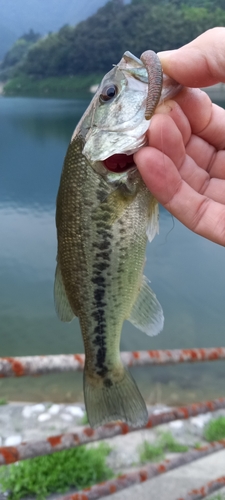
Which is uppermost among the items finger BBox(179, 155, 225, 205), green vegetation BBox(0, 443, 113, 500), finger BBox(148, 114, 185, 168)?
finger BBox(148, 114, 185, 168)

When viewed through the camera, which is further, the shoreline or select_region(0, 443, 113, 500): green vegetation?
the shoreline

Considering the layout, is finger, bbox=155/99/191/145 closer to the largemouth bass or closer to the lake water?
the largemouth bass

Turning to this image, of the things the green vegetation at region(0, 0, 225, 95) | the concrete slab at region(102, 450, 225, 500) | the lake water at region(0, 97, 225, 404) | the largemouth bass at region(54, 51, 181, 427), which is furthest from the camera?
the green vegetation at region(0, 0, 225, 95)

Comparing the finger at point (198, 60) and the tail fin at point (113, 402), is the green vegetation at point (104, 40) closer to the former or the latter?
the finger at point (198, 60)

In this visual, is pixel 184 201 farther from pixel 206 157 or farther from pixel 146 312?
pixel 146 312

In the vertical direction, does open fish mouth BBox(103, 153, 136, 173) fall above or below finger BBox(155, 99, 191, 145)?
below

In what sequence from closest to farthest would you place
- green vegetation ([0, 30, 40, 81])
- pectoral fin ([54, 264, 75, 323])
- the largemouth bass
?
the largemouth bass
pectoral fin ([54, 264, 75, 323])
green vegetation ([0, 30, 40, 81])

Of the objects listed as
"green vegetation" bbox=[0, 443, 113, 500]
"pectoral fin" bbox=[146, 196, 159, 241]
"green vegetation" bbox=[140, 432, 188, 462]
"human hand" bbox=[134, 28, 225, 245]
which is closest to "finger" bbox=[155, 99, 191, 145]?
"human hand" bbox=[134, 28, 225, 245]
